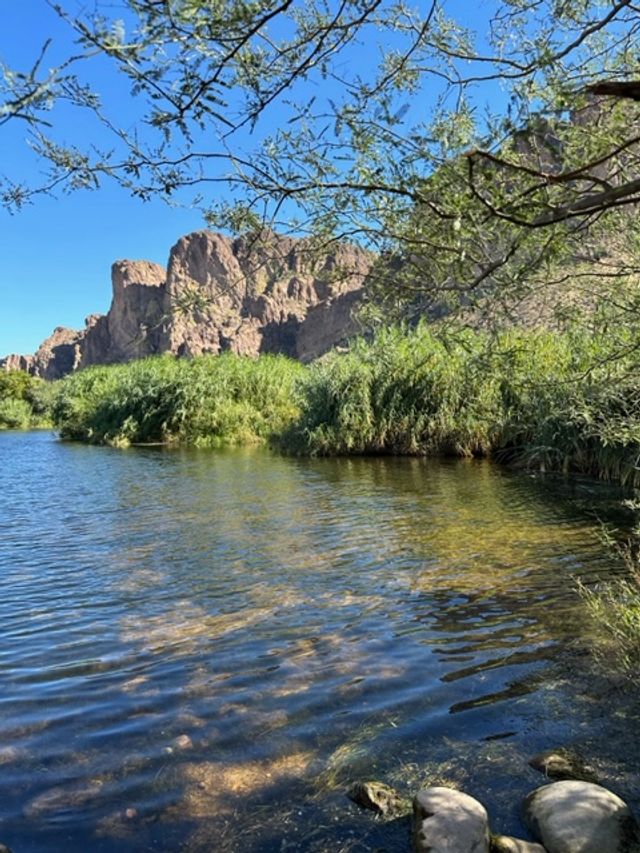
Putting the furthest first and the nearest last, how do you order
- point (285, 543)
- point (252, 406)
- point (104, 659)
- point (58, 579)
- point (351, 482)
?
point (252, 406), point (351, 482), point (285, 543), point (58, 579), point (104, 659)

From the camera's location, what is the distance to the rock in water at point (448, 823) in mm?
2695

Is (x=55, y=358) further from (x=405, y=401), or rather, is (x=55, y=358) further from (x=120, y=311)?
(x=405, y=401)

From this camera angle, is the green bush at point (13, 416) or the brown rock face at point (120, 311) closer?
the green bush at point (13, 416)

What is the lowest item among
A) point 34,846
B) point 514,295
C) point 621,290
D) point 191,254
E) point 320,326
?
point 34,846

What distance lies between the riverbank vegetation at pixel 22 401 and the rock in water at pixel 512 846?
48.8 meters

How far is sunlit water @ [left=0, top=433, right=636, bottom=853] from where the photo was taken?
10.4 feet

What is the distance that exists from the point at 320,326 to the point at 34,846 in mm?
148987

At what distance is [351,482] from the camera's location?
50.6 feet

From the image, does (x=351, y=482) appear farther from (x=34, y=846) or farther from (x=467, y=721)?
(x=34, y=846)

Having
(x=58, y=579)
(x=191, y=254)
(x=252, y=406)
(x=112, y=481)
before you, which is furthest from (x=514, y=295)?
(x=191, y=254)

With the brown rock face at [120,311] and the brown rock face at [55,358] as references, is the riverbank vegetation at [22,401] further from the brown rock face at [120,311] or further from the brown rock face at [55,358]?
the brown rock face at [55,358]

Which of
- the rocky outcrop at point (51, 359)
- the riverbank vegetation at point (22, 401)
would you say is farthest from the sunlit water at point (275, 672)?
the rocky outcrop at point (51, 359)

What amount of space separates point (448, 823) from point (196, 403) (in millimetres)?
28913

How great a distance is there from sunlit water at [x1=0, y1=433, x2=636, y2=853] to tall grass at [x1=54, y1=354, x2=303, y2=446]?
19.8 m
